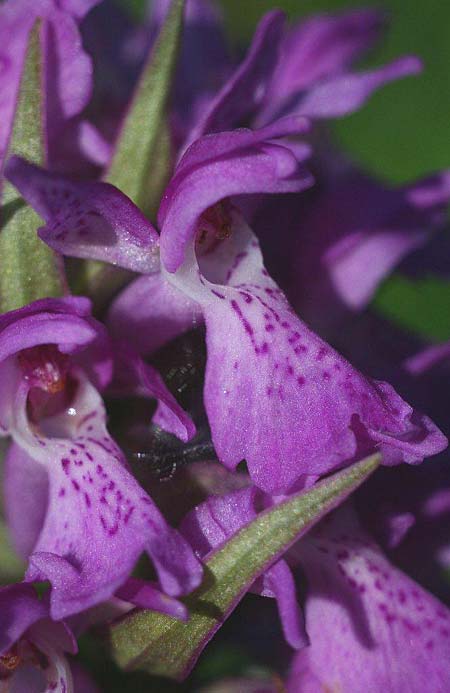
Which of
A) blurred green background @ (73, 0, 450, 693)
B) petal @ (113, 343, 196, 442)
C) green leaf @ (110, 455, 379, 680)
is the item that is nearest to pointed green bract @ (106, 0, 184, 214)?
petal @ (113, 343, 196, 442)

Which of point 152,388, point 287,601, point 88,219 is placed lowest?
point 287,601

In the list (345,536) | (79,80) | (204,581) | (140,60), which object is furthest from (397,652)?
(140,60)

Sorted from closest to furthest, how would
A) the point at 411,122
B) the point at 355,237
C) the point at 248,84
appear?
the point at 248,84 < the point at 355,237 < the point at 411,122

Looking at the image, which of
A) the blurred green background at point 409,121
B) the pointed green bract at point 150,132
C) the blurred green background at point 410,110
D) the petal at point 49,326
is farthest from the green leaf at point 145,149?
the blurred green background at point 410,110

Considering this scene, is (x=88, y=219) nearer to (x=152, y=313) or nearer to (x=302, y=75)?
(x=152, y=313)

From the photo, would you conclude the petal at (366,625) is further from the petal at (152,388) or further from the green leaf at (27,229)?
→ the green leaf at (27,229)

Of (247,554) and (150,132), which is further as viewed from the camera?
(150,132)

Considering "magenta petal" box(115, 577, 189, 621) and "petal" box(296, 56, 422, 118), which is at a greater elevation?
"petal" box(296, 56, 422, 118)

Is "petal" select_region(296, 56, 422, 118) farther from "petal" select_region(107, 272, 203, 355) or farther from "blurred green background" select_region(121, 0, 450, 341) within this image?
"blurred green background" select_region(121, 0, 450, 341)

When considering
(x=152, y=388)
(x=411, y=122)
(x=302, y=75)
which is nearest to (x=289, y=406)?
(x=152, y=388)
